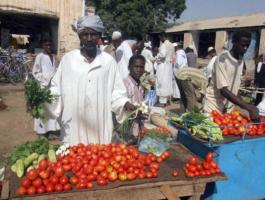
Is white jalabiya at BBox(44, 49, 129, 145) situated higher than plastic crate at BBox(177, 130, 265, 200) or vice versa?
white jalabiya at BBox(44, 49, 129, 145)

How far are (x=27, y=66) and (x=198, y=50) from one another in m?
12.4

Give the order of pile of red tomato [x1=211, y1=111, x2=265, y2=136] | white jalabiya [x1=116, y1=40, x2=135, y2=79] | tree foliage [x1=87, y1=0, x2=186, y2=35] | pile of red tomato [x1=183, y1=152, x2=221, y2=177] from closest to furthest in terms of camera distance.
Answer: pile of red tomato [x1=183, y1=152, x2=221, y2=177], pile of red tomato [x1=211, y1=111, x2=265, y2=136], white jalabiya [x1=116, y1=40, x2=135, y2=79], tree foliage [x1=87, y1=0, x2=186, y2=35]

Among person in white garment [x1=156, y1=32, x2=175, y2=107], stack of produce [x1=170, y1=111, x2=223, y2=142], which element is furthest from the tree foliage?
stack of produce [x1=170, y1=111, x2=223, y2=142]

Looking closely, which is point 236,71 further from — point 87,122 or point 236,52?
point 87,122

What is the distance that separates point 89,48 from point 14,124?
5.01 metres

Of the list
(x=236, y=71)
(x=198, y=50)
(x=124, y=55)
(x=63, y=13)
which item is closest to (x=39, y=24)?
(x=63, y=13)

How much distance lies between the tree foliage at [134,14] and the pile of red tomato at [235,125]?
68.5 feet

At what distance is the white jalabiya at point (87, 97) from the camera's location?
338 cm

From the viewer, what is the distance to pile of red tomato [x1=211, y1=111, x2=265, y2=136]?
140 inches

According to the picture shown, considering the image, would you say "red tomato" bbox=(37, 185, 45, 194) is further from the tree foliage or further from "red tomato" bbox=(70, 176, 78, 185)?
the tree foliage

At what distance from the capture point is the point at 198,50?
22641 mm

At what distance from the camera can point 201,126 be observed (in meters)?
3.41

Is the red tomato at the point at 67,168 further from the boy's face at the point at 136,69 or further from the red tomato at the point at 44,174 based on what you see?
the boy's face at the point at 136,69

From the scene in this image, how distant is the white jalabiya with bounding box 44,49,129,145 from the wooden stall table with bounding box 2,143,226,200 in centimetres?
81
